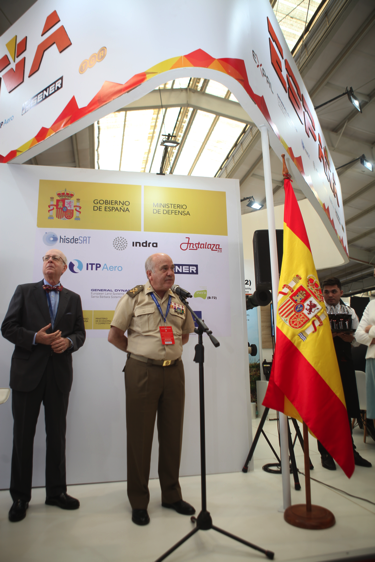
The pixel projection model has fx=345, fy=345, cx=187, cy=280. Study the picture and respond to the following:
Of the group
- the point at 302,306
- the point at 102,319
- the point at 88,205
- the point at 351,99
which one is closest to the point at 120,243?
the point at 88,205

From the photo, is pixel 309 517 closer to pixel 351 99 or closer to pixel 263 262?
pixel 263 262

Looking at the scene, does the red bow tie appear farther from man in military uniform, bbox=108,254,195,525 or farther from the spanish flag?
the spanish flag

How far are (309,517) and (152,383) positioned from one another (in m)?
1.19

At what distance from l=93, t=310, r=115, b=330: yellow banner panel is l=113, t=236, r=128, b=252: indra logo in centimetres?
58

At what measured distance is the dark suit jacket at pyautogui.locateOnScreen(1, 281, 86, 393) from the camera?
7.64 ft

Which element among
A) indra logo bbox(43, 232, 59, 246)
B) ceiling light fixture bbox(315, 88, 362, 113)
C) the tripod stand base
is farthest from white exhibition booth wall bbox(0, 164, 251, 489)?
ceiling light fixture bbox(315, 88, 362, 113)

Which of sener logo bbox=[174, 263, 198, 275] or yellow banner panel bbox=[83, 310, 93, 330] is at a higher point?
sener logo bbox=[174, 263, 198, 275]

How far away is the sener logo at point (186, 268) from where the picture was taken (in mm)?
3196

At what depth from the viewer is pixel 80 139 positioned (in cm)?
655

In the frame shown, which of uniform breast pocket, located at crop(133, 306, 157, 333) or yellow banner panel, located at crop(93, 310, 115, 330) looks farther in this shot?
yellow banner panel, located at crop(93, 310, 115, 330)

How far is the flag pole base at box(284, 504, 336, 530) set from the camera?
1926 mm

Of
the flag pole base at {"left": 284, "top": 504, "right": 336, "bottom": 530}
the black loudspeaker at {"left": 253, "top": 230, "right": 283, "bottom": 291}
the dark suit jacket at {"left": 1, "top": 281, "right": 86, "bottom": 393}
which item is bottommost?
the flag pole base at {"left": 284, "top": 504, "right": 336, "bottom": 530}

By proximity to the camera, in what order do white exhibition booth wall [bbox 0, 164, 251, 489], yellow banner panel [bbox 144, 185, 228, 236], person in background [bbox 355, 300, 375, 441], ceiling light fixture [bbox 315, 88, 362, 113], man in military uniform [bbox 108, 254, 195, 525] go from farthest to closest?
ceiling light fixture [bbox 315, 88, 362, 113] < person in background [bbox 355, 300, 375, 441] < yellow banner panel [bbox 144, 185, 228, 236] < white exhibition booth wall [bbox 0, 164, 251, 489] < man in military uniform [bbox 108, 254, 195, 525]

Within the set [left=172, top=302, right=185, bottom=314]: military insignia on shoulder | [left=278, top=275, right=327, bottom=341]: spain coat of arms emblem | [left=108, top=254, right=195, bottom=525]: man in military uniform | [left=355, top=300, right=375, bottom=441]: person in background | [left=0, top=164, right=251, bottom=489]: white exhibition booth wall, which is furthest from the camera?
[left=355, top=300, right=375, bottom=441]: person in background
